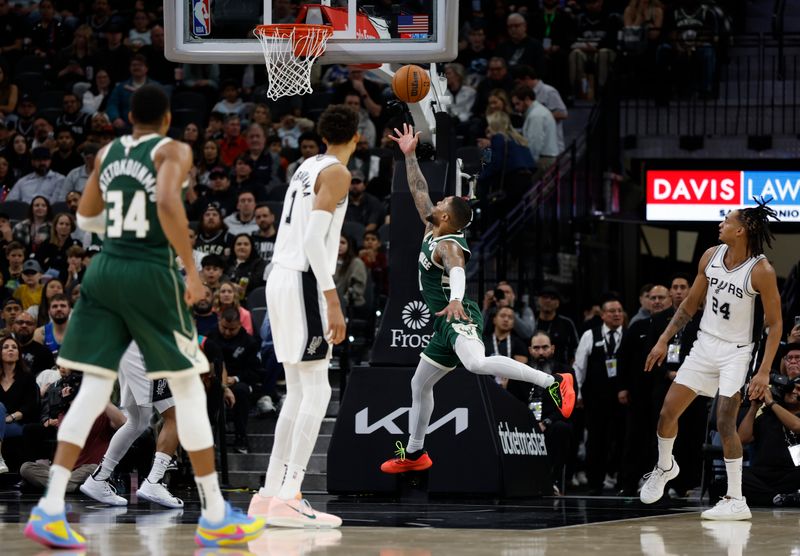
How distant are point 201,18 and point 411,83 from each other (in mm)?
1850

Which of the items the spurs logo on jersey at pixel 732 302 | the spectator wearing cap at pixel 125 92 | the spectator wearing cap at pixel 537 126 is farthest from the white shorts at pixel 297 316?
the spectator wearing cap at pixel 125 92

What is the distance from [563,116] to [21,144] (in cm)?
753

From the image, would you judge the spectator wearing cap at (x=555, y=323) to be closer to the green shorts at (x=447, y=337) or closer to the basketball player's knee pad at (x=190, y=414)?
the green shorts at (x=447, y=337)

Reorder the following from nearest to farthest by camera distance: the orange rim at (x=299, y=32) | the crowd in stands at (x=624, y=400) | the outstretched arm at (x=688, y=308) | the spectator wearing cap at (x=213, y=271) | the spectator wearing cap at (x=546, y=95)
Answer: the outstretched arm at (x=688, y=308) → the orange rim at (x=299, y=32) → the crowd in stands at (x=624, y=400) → the spectator wearing cap at (x=213, y=271) → the spectator wearing cap at (x=546, y=95)

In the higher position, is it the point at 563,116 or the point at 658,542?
the point at 563,116

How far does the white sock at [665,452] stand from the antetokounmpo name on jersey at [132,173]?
477cm

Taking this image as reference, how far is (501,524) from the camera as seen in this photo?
28.4 ft

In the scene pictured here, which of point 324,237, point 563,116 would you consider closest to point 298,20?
point 324,237

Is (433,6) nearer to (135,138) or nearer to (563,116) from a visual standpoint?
(135,138)

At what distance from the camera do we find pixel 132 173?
22.2 feet

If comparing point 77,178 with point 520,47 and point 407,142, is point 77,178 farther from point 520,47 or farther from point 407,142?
point 407,142

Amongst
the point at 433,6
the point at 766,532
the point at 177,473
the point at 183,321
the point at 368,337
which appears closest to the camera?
the point at 183,321

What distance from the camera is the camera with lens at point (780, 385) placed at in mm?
11578

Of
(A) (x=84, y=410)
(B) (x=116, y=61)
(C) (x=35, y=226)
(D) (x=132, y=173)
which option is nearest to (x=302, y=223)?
(D) (x=132, y=173)
